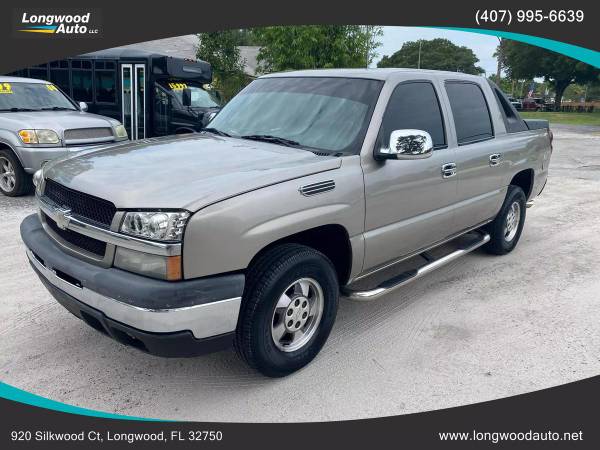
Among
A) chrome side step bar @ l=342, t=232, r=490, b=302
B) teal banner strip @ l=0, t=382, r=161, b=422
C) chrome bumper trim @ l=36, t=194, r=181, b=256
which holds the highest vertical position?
chrome bumper trim @ l=36, t=194, r=181, b=256

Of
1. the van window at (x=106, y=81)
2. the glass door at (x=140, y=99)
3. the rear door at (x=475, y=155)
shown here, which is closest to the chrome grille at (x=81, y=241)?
the rear door at (x=475, y=155)

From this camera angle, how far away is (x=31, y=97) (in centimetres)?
932

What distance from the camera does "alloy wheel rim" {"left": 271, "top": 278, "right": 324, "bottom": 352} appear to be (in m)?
3.31

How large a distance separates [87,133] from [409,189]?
635 cm

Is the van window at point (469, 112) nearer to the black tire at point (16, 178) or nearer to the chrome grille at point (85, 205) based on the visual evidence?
the chrome grille at point (85, 205)

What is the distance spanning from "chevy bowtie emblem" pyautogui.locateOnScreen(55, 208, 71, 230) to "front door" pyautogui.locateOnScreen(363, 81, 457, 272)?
1.90 m

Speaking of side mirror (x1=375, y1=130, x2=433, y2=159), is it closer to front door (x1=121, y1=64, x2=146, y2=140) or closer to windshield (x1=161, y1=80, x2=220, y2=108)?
windshield (x1=161, y1=80, x2=220, y2=108)

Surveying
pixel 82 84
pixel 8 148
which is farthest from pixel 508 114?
pixel 82 84

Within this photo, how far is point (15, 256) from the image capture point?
217 inches

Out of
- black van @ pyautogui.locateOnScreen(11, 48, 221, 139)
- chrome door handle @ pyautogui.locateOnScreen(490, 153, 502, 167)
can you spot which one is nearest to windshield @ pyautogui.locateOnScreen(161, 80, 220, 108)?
black van @ pyautogui.locateOnScreen(11, 48, 221, 139)

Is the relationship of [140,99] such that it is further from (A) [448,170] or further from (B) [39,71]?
(A) [448,170]

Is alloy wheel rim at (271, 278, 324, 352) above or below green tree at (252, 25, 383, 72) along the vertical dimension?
below

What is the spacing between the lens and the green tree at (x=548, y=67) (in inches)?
1923

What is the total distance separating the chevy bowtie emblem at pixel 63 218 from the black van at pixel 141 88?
9.86 metres
